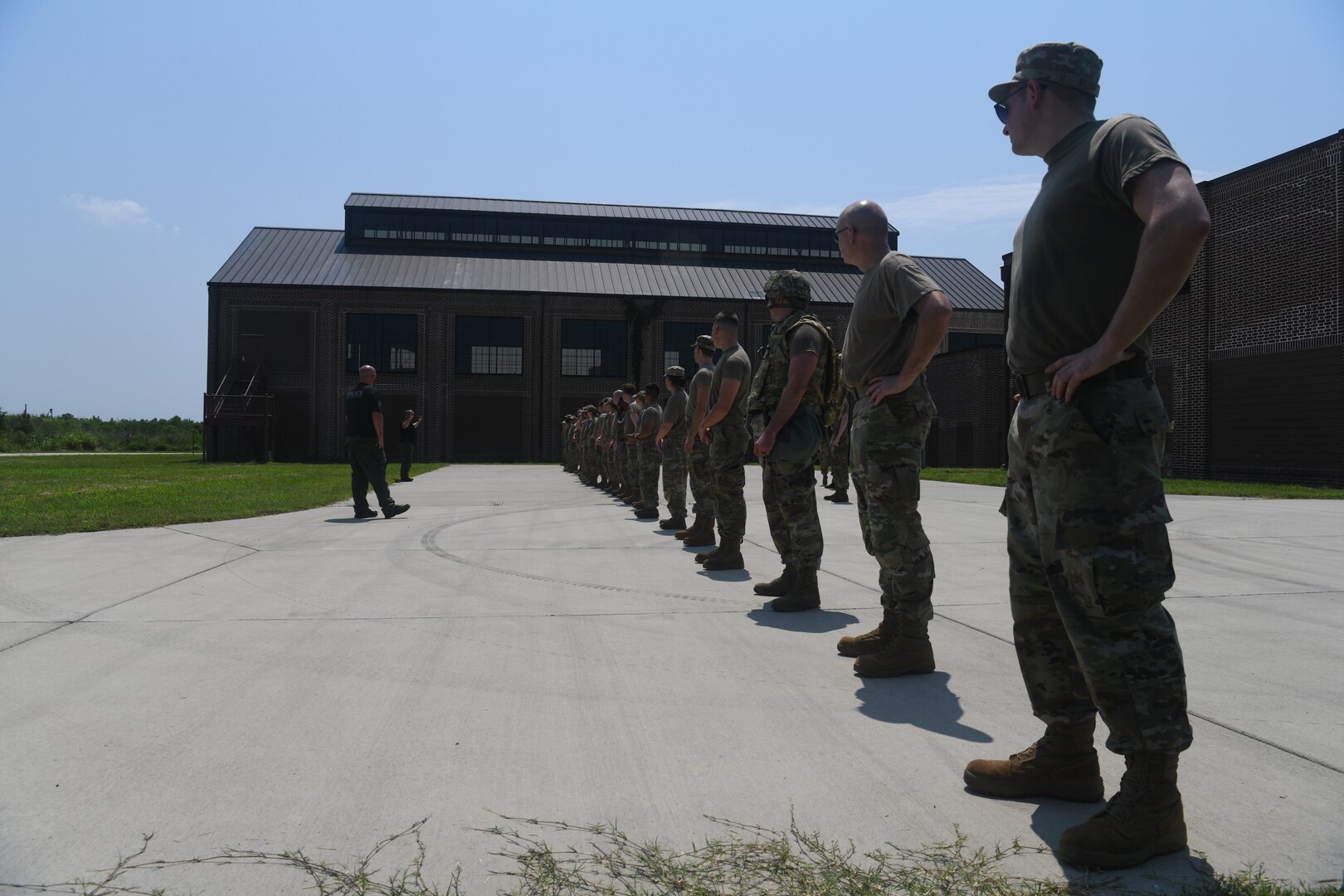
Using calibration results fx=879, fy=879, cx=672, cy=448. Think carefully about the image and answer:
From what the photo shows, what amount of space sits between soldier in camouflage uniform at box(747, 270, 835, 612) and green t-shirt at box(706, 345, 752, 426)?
1088mm

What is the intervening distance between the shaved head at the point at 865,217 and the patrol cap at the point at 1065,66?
4.90 feet

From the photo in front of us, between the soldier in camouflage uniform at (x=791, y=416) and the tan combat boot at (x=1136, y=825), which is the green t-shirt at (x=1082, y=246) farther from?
the soldier in camouflage uniform at (x=791, y=416)

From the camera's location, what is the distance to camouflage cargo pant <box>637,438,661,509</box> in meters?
11.8

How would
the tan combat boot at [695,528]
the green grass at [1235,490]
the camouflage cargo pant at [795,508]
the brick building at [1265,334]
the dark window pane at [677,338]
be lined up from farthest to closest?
the dark window pane at [677,338], the brick building at [1265,334], the green grass at [1235,490], the tan combat boot at [695,528], the camouflage cargo pant at [795,508]

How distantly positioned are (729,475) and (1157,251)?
4645 millimetres

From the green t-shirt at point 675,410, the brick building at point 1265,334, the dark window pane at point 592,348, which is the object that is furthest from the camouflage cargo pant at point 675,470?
the dark window pane at point 592,348

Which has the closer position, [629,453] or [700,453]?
[700,453]

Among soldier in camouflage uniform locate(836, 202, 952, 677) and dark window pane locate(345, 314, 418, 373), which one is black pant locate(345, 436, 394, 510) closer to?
soldier in camouflage uniform locate(836, 202, 952, 677)

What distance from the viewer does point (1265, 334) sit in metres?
23.4

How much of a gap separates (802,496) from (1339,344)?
22.3 meters

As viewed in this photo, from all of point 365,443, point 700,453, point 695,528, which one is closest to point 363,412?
point 365,443

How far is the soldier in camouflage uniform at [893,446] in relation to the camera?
3746mm

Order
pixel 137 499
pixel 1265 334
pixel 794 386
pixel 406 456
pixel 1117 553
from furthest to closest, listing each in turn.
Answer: pixel 1265 334, pixel 406 456, pixel 137 499, pixel 794 386, pixel 1117 553

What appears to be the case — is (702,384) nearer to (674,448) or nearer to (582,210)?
(674,448)
